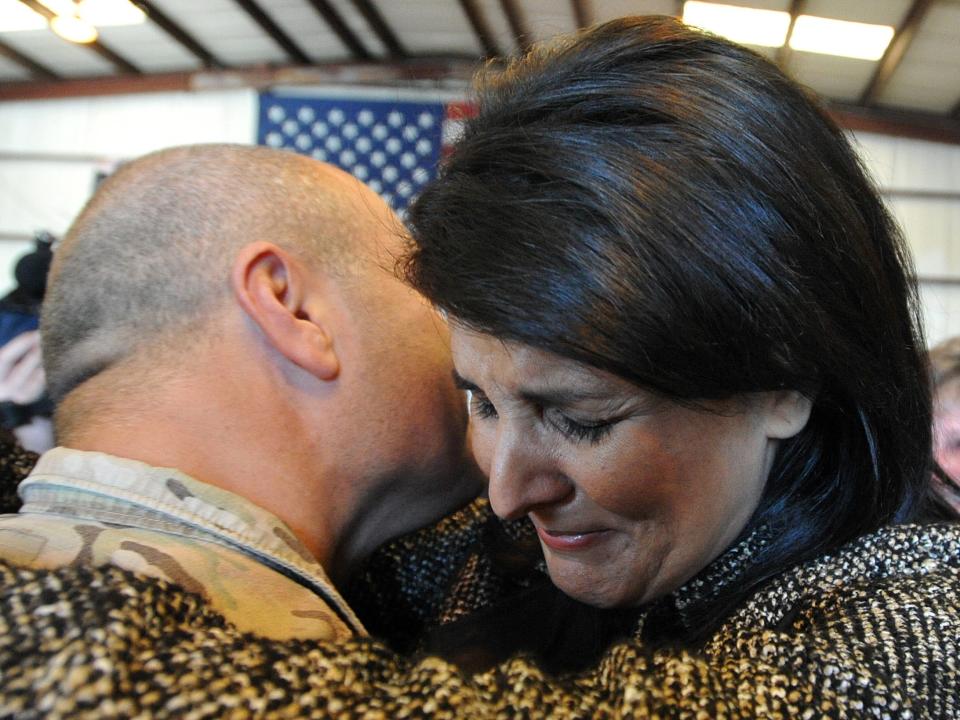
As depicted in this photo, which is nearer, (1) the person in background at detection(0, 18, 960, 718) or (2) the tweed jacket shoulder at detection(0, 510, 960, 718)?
(2) the tweed jacket shoulder at detection(0, 510, 960, 718)

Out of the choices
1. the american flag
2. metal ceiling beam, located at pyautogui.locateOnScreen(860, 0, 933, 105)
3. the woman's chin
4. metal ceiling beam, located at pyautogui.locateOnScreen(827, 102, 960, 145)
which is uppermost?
metal ceiling beam, located at pyautogui.locateOnScreen(860, 0, 933, 105)

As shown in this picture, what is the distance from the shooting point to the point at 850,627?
33.6 inches

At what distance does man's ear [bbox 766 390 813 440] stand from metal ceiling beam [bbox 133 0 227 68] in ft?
22.9

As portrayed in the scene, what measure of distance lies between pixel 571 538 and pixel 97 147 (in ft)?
30.9

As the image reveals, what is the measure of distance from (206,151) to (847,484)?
36.6 inches

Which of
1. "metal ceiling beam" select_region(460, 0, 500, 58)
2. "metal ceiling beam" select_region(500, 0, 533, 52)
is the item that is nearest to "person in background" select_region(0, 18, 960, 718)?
"metal ceiling beam" select_region(500, 0, 533, 52)

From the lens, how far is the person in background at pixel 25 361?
2.33 meters

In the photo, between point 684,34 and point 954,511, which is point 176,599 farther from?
point 954,511

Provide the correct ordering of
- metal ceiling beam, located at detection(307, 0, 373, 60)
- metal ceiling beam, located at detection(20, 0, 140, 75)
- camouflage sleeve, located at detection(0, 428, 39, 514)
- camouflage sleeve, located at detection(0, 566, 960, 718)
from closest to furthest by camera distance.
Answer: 1. camouflage sleeve, located at detection(0, 566, 960, 718)
2. camouflage sleeve, located at detection(0, 428, 39, 514)
3. metal ceiling beam, located at detection(20, 0, 140, 75)
4. metal ceiling beam, located at detection(307, 0, 373, 60)

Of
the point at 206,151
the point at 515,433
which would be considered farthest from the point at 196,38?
the point at 515,433

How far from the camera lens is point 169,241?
1258 millimetres

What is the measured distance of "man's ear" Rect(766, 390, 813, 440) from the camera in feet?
3.50

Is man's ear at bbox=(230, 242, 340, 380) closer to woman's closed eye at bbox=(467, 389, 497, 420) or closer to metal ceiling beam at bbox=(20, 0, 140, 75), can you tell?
woman's closed eye at bbox=(467, 389, 497, 420)

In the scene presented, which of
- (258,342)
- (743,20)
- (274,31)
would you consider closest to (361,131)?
(274,31)
